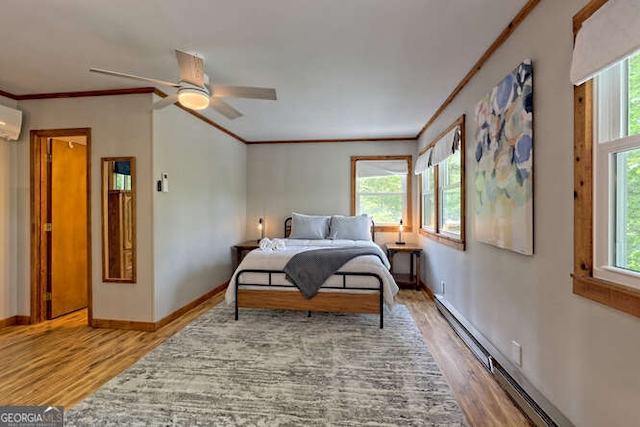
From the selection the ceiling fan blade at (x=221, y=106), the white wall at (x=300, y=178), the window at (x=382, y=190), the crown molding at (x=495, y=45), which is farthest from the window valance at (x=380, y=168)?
the ceiling fan blade at (x=221, y=106)

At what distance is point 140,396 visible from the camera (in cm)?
189

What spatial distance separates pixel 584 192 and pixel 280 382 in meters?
2.10

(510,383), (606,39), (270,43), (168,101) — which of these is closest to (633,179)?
(606,39)

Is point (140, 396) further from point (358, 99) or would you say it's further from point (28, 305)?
point (358, 99)

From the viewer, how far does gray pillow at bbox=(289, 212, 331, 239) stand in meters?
4.68

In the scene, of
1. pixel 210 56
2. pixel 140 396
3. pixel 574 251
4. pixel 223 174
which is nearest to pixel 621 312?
pixel 574 251

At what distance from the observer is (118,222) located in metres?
3.07

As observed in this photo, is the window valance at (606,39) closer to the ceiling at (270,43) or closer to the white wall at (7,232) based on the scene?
the ceiling at (270,43)

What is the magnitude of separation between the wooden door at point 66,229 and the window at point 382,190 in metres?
3.98

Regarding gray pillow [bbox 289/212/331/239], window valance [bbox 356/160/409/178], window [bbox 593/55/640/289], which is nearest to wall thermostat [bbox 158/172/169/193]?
gray pillow [bbox 289/212/331/239]

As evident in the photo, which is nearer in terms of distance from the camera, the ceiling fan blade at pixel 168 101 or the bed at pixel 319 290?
the ceiling fan blade at pixel 168 101

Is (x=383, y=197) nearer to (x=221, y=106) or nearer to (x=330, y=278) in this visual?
(x=330, y=278)

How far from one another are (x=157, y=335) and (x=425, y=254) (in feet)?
12.2

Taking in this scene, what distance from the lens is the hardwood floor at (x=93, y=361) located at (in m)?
1.87
